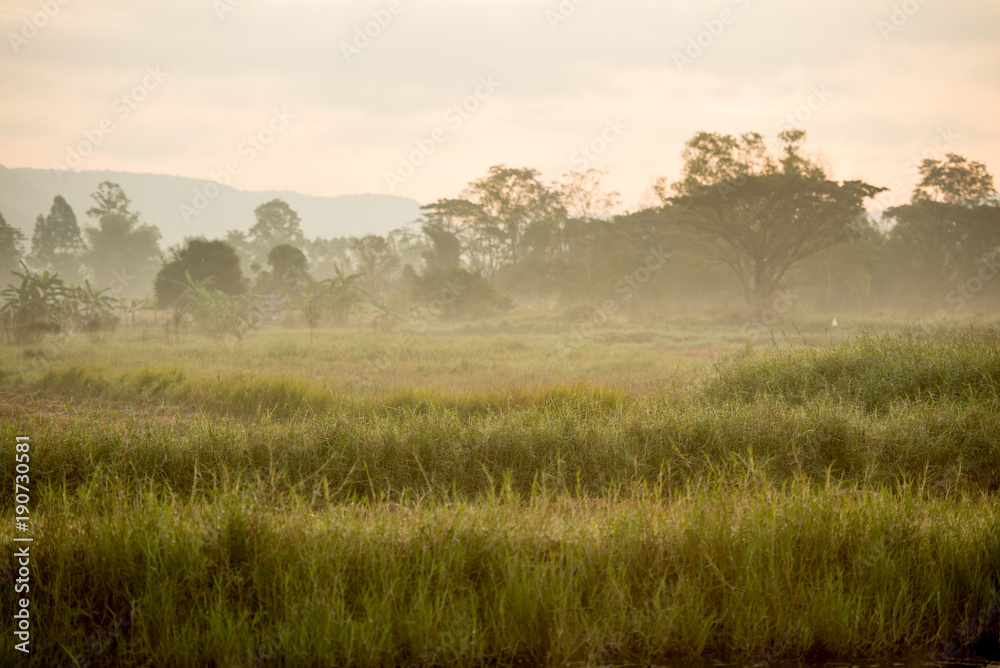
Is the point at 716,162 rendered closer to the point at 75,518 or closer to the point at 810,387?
the point at 810,387

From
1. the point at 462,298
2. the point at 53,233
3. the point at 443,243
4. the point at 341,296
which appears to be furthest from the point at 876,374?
the point at 53,233

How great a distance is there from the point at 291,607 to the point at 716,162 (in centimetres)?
3796

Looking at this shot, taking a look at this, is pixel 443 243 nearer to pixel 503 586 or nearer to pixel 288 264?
pixel 288 264

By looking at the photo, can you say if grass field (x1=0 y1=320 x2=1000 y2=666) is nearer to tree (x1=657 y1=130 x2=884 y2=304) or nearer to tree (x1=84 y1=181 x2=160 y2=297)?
tree (x1=657 y1=130 x2=884 y2=304)

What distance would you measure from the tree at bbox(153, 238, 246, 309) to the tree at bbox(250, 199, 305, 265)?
111 feet

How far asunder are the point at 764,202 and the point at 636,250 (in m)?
8.84

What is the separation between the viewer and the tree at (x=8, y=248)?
68.2 ft

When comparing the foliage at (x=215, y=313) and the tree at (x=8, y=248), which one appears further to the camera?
the foliage at (x=215, y=313)

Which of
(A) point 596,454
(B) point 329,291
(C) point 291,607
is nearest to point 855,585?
(A) point 596,454

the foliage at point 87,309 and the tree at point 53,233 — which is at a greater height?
the tree at point 53,233

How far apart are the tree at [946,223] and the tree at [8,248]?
157ft

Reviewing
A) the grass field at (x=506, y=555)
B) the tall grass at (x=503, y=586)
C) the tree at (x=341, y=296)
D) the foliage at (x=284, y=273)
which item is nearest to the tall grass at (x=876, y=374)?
the grass field at (x=506, y=555)

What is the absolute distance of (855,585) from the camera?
3883mm

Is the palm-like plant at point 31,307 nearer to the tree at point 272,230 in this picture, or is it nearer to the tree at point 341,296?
the tree at point 341,296
